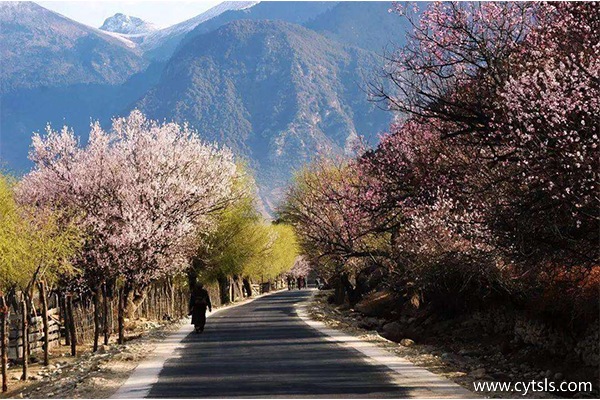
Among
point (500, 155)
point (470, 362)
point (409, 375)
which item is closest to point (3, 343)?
point (409, 375)

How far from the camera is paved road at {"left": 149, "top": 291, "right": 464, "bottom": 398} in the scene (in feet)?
54.6

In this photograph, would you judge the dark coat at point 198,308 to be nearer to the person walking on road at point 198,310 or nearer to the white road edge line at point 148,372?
the person walking on road at point 198,310

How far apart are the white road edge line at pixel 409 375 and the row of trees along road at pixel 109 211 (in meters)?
10.7

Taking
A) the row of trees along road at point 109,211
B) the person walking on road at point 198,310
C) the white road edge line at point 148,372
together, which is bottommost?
the white road edge line at point 148,372

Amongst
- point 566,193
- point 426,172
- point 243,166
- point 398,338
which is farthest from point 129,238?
point 243,166

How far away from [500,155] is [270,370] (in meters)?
7.76

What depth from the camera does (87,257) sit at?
126 feet

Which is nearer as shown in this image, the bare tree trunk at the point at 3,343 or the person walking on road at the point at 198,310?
the bare tree trunk at the point at 3,343

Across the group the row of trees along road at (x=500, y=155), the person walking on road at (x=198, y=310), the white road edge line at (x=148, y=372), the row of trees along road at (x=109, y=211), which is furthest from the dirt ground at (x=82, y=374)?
the row of trees along road at (x=500, y=155)

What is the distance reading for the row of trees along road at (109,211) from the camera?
1246 inches

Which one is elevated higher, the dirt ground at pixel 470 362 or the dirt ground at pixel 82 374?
the dirt ground at pixel 82 374

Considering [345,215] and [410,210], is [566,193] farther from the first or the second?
[345,215]

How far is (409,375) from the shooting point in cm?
1906

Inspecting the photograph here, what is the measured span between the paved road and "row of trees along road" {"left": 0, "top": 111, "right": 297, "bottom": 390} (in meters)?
6.06
